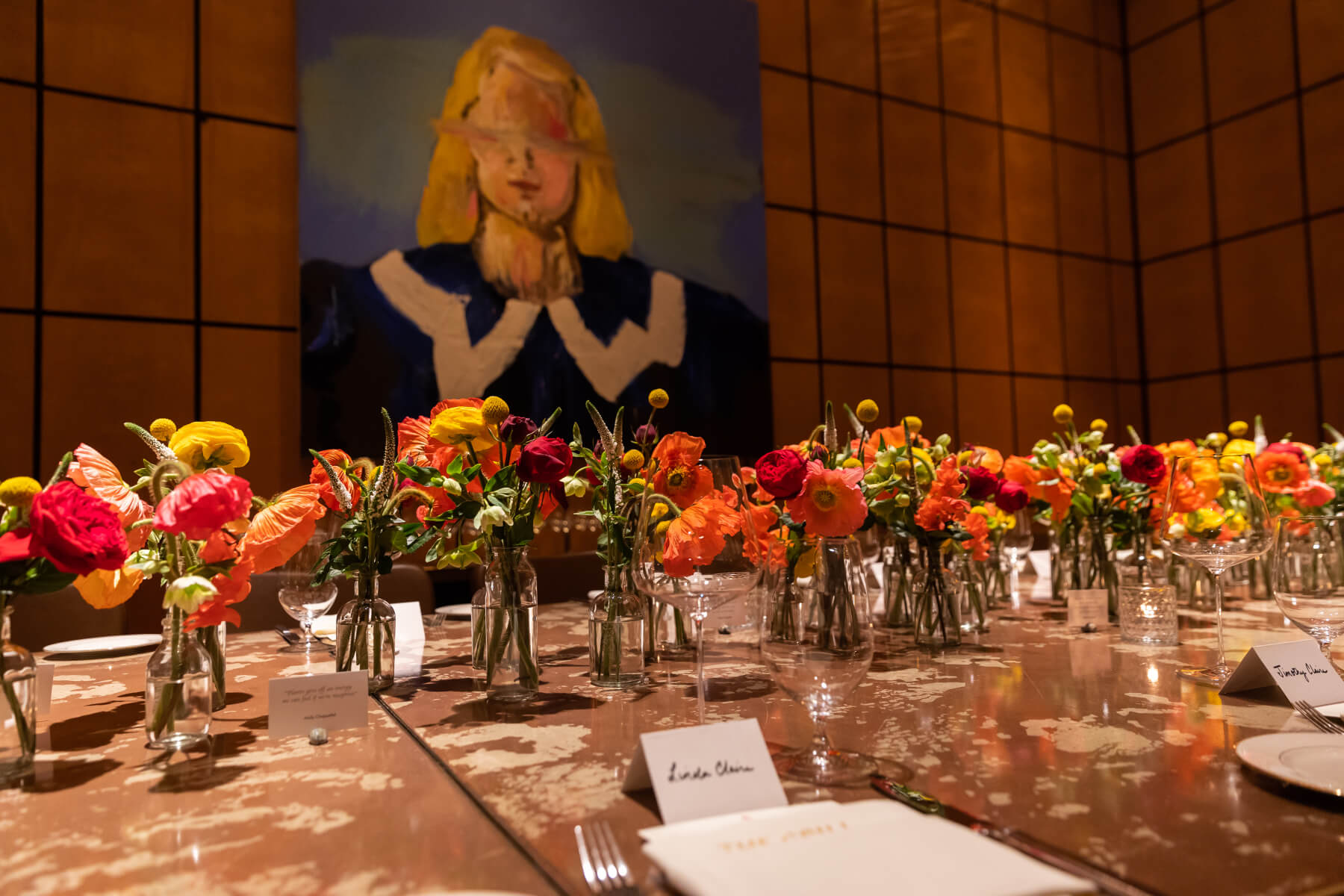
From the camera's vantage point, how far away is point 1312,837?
26.0 inches

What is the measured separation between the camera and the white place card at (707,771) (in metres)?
0.73

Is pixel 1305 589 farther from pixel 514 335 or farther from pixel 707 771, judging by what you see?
pixel 514 335

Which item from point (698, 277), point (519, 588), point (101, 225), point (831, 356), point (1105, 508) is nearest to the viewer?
point (519, 588)

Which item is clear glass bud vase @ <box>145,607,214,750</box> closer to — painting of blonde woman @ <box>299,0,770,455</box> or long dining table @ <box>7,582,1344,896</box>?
long dining table @ <box>7,582,1344,896</box>

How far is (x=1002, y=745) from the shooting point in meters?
0.90

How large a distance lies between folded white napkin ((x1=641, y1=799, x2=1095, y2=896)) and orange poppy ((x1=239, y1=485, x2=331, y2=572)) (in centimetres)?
61

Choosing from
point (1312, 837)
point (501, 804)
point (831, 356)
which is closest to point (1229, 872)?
point (1312, 837)

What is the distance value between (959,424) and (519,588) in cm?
418

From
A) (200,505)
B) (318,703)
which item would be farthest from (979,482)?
(200,505)

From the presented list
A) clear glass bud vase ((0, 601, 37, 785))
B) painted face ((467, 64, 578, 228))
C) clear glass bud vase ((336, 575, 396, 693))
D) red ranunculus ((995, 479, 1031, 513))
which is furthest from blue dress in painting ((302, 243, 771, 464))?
clear glass bud vase ((0, 601, 37, 785))

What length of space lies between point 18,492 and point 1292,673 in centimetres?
140

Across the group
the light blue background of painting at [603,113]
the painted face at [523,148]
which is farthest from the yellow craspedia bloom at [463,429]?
the painted face at [523,148]

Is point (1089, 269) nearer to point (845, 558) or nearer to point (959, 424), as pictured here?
point (959, 424)

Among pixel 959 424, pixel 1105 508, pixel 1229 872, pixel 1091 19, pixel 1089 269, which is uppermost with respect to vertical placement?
pixel 1091 19
